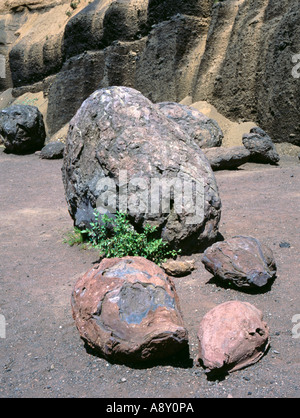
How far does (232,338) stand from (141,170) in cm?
204

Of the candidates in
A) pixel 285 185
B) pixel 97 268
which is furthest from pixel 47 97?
pixel 97 268

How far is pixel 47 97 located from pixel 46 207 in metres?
13.4

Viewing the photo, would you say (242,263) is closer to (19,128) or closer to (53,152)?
(53,152)

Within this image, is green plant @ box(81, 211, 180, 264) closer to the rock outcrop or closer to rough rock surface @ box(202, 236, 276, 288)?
rough rock surface @ box(202, 236, 276, 288)

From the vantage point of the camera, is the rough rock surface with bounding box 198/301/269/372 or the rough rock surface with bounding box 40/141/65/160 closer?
the rough rock surface with bounding box 198/301/269/372

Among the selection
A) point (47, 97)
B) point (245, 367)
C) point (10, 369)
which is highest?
point (245, 367)

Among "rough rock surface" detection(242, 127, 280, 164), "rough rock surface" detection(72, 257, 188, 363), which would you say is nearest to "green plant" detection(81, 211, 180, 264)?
"rough rock surface" detection(72, 257, 188, 363)

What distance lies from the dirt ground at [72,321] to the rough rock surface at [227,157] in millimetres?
2353

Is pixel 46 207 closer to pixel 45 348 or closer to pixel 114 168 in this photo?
pixel 114 168

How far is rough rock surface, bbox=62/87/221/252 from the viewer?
432cm

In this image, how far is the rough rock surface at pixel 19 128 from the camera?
13.0 m

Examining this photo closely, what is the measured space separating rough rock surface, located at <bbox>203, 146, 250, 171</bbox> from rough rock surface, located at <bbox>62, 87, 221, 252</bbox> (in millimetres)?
4422

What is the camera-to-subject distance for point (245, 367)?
2764mm

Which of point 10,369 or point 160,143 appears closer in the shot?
point 10,369
